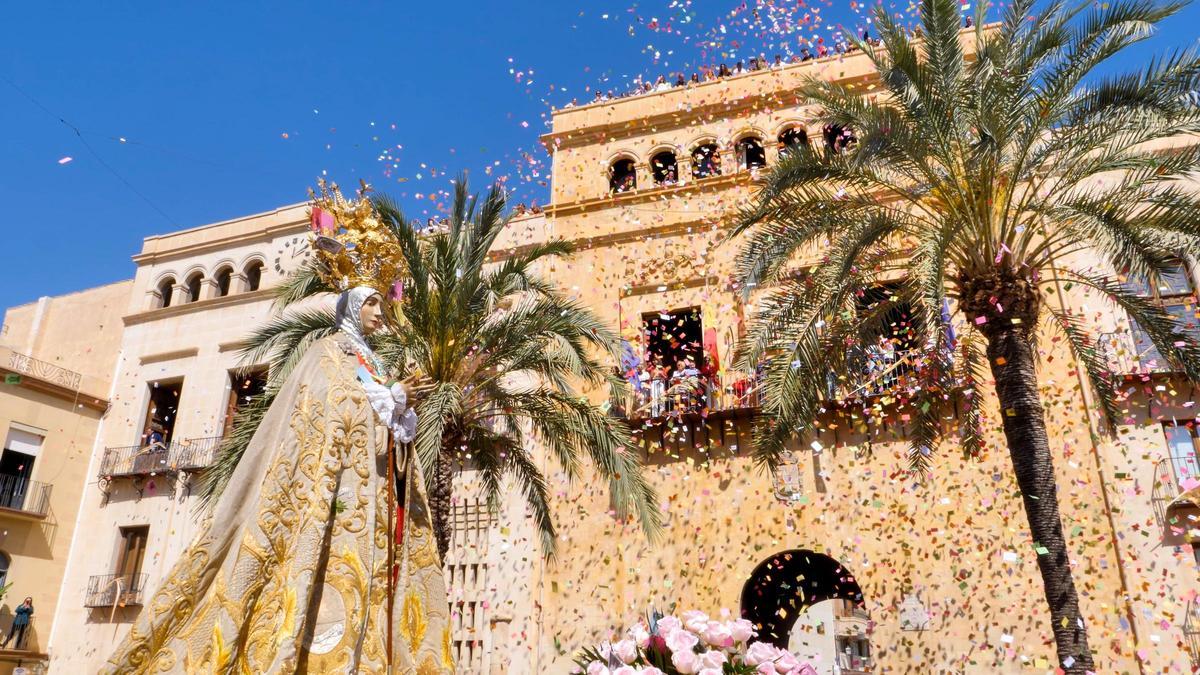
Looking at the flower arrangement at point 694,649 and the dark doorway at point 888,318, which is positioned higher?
the dark doorway at point 888,318

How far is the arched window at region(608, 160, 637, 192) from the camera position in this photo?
18.4m

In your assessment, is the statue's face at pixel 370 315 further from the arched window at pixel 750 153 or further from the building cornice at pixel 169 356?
the building cornice at pixel 169 356

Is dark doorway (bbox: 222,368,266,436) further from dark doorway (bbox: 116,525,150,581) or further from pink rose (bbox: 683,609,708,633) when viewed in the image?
pink rose (bbox: 683,609,708,633)

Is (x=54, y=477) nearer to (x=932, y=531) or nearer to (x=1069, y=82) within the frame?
(x=932, y=531)

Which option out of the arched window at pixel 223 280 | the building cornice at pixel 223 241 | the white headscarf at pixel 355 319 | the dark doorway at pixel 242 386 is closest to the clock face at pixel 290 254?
the building cornice at pixel 223 241

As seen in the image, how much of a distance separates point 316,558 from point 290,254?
61.6 ft

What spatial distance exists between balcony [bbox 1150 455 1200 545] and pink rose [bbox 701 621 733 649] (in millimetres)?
11653

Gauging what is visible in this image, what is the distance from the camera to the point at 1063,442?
45.1 ft

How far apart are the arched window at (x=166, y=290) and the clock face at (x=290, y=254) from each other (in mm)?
3156

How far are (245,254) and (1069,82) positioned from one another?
18.2 metres

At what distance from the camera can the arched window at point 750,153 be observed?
17.7 metres

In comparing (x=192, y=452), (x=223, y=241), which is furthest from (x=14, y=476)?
(x=223, y=241)

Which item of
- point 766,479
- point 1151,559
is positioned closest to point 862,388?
point 766,479

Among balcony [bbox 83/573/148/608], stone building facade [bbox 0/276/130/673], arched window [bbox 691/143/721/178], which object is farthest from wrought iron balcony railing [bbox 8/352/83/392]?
arched window [bbox 691/143/721/178]
